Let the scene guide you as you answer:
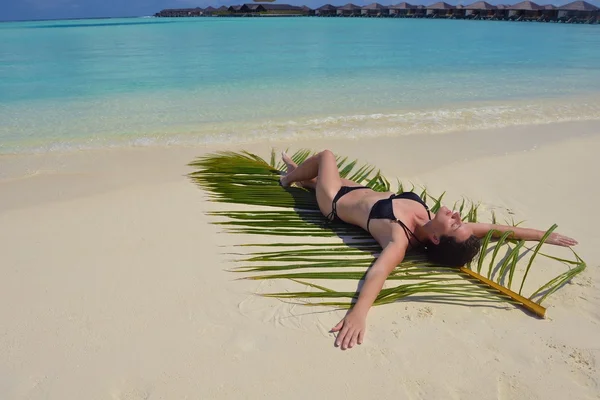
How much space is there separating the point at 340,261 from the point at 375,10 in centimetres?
6133

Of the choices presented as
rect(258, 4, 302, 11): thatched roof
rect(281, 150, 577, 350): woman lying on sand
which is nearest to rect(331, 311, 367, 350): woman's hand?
rect(281, 150, 577, 350): woman lying on sand

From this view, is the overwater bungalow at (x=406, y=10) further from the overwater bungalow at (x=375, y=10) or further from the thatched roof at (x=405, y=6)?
the overwater bungalow at (x=375, y=10)

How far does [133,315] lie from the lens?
2.23 metres

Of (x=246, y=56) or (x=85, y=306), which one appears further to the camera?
(x=246, y=56)

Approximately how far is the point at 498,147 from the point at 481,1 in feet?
154

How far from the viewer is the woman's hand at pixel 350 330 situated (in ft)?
6.76

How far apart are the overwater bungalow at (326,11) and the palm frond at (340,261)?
220 feet

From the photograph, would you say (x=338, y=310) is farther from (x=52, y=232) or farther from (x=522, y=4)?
(x=522, y=4)

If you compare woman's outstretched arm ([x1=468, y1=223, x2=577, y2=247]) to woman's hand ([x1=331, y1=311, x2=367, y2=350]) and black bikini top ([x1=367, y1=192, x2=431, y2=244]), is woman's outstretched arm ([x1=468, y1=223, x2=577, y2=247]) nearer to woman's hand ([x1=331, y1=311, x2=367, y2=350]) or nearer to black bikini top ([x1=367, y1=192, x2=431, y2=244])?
black bikini top ([x1=367, y1=192, x2=431, y2=244])

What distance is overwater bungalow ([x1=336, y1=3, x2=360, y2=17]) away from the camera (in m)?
60.7

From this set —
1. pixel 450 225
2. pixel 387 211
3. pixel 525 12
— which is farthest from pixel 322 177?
pixel 525 12

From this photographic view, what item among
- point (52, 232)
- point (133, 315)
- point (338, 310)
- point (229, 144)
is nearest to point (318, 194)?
point (338, 310)

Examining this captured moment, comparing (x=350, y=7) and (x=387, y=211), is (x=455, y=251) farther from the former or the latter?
(x=350, y=7)

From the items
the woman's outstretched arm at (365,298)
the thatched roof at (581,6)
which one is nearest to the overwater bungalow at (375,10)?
the thatched roof at (581,6)
